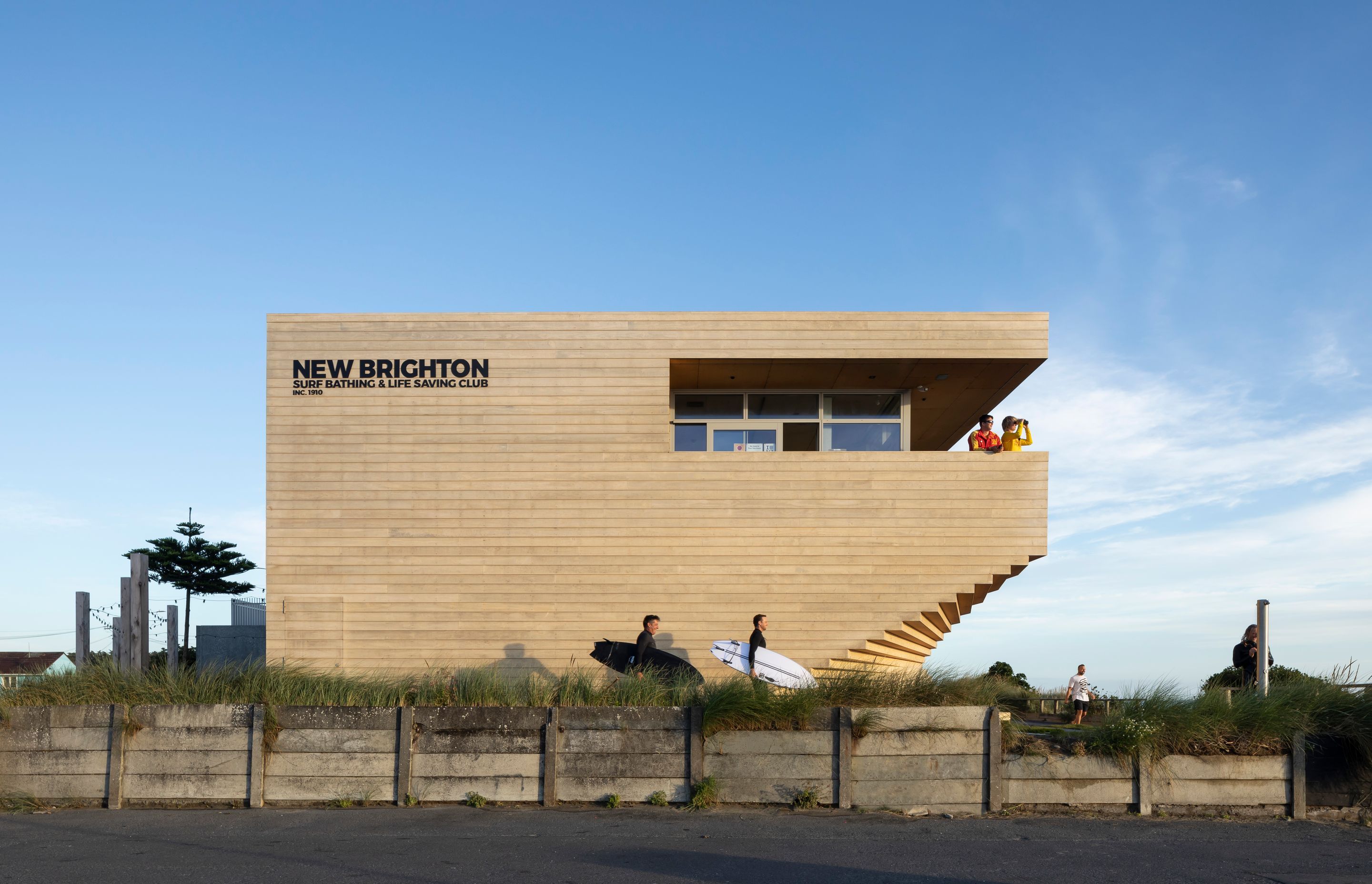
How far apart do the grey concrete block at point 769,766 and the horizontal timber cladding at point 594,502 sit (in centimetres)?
542

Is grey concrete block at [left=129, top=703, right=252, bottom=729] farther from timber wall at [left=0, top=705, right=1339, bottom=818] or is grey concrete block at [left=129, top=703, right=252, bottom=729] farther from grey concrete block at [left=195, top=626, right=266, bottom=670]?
grey concrete block at [left=195, top=626, right=266, bottom=670]

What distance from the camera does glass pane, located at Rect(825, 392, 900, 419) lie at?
17781mm

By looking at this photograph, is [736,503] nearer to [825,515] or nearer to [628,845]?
[825,515]

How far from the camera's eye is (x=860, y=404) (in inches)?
701

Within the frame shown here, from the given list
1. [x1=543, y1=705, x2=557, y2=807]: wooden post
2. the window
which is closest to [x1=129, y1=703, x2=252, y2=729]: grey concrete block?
[x1=543, y1=705, x2=557, y2=807]: wooden post

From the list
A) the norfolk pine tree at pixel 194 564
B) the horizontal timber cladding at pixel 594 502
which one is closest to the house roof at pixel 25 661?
the norfolk pine tree at pixel 194 564

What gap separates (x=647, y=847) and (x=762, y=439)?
962 centimetres

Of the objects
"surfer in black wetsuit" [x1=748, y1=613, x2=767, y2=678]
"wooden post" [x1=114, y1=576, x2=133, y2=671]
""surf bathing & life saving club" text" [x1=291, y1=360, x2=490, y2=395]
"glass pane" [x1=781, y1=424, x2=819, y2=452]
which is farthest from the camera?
"wooden post" [x1=114, y1=576, x2=133, y2=671]

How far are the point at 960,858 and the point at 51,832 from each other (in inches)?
323

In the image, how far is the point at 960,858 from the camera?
8.41m

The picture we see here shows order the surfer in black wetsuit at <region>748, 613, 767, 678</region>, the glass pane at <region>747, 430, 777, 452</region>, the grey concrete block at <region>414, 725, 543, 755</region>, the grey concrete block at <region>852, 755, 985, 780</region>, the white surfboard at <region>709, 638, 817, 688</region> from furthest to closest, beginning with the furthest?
the glass pane at <region>747, 430, 777, 452</region>
the surfer in black wetsuit at <region>748, 613, 767, 678</region>
the white surfboard at <region>709, 638, 817, 688</region>
the grey concrete block at <region>414, 725, 543, 755</region>
the grey concrete block at <region>852, 755, 985, 780</region>

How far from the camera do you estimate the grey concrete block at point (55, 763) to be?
10883 mm

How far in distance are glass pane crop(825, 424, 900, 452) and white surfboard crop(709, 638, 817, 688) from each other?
416 cm

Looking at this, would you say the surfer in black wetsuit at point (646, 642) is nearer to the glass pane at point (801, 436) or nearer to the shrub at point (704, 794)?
the shrub at point (704, 794)
